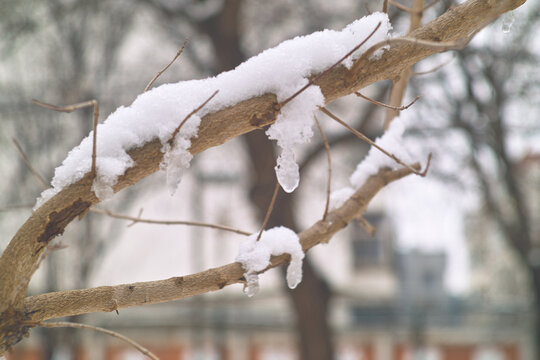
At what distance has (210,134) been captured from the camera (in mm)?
1217

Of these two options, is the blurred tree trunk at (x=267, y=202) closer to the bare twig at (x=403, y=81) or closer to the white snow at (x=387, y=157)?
the bare twig at (x=403, y=81)

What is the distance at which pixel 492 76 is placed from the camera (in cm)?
561

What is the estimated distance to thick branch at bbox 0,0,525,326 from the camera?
1.17 meters

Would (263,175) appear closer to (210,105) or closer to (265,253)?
(265,253)

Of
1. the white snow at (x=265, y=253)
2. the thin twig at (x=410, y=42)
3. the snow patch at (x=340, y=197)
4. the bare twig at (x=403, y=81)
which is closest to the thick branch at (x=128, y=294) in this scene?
the white snow at (x=265, y=253)

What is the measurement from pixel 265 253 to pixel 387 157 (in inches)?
Result: 28.1

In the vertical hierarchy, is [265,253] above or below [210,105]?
below

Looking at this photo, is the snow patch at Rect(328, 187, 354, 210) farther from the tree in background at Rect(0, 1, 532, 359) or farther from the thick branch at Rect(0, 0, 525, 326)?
the tree in background at Rect(0, 1, 532, 359)

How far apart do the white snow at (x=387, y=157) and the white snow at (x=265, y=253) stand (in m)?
0.49

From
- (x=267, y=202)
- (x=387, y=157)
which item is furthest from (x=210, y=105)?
(x=267, y=202)

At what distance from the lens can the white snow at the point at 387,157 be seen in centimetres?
179

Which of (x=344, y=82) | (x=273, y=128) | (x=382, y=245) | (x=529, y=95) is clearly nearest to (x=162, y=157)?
(x=273, y=128)

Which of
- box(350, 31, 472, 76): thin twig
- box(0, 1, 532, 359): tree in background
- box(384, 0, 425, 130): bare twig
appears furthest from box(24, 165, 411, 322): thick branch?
box(0, 1, 532, 359): tree in background

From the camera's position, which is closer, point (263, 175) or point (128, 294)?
Result: point (128, 294)
